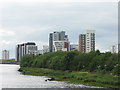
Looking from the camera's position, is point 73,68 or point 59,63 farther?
point 59,63

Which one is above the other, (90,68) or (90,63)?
(90,63)

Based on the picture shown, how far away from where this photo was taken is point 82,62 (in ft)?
411

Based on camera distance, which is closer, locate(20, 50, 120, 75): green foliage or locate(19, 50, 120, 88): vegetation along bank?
locate(19, 50, 120, 88): vegetation along bank

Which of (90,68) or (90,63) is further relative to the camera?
(90,63)

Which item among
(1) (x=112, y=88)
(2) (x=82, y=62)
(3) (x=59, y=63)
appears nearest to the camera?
(1) (x=112, y=88)

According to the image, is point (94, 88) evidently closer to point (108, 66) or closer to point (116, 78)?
point (116, 78)

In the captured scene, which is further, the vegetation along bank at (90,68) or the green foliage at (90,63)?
the green foliage at (90,63)

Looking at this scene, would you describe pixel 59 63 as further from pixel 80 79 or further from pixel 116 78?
pixel 116 78

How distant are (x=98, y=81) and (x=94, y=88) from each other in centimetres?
1311

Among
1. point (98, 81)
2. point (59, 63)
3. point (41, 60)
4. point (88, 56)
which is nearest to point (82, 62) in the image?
point (88, 56)

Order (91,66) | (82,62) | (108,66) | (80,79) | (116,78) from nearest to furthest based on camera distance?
(116,78) → (80,79) → (108,66) → (91,66) → (82,62)

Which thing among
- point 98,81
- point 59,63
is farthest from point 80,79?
point 59,63

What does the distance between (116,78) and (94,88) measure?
13.7 meters

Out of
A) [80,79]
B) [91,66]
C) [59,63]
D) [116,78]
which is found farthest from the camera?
[59,63]
